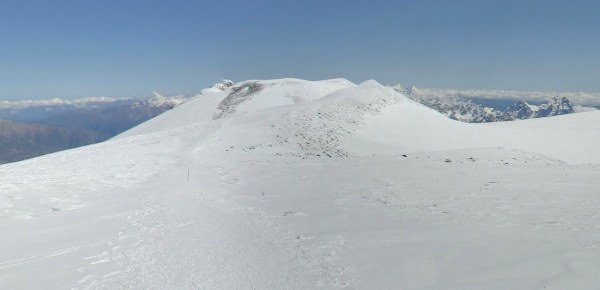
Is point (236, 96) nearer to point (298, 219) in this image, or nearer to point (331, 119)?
point (331, 119)

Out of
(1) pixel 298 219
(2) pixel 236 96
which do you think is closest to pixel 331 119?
(1) pixel 298 219

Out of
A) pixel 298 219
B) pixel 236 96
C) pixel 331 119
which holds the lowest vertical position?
pixel 298 219

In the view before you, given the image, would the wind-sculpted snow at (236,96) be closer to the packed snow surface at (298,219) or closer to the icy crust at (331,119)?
the icy crust at (331,119)

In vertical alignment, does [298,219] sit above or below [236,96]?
below

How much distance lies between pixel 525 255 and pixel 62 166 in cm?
2573

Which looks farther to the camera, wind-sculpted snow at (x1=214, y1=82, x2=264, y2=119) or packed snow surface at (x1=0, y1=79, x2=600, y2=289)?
wind-sculpted snow at (x1=214, y1=82, x2=264, y2=119)

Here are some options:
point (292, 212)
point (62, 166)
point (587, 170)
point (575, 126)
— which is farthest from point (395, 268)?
point (575, 126)

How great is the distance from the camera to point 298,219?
14641 millimetres

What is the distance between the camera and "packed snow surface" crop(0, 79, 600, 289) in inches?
361

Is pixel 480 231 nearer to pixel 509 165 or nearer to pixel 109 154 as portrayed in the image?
pixel 509 165

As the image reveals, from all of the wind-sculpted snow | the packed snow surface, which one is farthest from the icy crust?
the wind-sculpted snow

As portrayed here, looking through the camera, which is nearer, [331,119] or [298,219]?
[298,219]

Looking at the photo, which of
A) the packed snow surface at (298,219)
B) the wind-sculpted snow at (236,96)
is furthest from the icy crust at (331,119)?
the wind-sculpted snow at (236,96)

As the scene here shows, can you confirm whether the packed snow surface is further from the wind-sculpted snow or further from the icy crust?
the wind-sculpted snow
